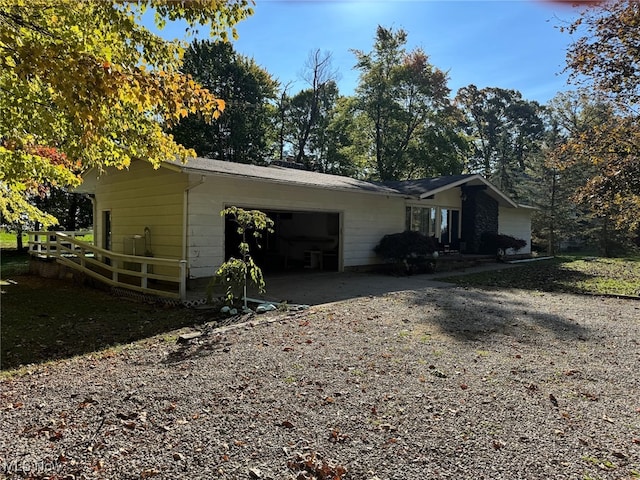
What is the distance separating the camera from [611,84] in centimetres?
1080

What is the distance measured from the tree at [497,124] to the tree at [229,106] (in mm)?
23694

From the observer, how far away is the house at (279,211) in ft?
31.3

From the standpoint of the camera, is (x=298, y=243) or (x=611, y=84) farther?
(x=298, y=243)

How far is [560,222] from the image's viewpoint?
81.3 feet

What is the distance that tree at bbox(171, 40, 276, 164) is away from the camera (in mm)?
27188

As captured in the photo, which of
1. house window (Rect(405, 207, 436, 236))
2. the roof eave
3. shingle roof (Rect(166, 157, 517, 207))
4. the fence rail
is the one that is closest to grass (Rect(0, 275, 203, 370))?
the fence rail

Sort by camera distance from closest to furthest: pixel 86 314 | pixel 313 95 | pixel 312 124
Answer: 1. pixel 86 314
2. pixel 313 95
3. pixel 312 124

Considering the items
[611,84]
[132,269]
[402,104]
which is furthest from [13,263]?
[402,104]

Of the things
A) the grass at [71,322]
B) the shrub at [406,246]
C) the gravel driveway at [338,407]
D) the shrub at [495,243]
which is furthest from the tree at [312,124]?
the gravel driveway at [338,407]

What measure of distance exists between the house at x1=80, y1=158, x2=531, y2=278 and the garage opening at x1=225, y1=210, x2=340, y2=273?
0.13 feet

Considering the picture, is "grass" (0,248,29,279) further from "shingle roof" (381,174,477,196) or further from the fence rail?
"shingle roof" (381,174,477,196)

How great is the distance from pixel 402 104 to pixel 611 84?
63.6 ft

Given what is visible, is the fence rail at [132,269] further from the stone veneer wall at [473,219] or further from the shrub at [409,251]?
the stone veneer wall at [473,219]

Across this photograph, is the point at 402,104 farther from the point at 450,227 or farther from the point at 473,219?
the point at 450,227
